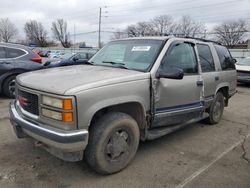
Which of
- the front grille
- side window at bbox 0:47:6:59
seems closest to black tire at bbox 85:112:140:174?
the front grille

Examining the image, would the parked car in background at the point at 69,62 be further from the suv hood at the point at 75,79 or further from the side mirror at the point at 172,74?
the side mirror at the point at 172,74

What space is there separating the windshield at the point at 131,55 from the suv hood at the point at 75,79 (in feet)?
0.80

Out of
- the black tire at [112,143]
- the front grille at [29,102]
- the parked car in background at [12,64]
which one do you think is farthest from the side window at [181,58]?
the parked car in background at [12,64]

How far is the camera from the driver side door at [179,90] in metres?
3.88

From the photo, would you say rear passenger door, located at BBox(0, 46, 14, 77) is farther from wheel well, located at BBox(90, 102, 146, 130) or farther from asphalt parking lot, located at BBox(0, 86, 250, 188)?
wheel well, located at BBox(90, 102, 146, 130)

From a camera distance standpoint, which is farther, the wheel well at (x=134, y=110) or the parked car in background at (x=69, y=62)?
the parked car in background at (x=69, y=62)

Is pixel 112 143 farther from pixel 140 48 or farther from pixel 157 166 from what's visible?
pixel 140 48

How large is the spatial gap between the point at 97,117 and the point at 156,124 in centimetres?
105

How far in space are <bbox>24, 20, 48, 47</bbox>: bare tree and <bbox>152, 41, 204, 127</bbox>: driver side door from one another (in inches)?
3451

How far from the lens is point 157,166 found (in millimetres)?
3721

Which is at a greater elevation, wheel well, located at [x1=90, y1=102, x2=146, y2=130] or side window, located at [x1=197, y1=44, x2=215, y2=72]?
side window, located at [x1=197, y1=44, x2=215, y2=72]

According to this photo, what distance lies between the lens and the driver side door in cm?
388

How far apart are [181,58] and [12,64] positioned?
550 centimetres

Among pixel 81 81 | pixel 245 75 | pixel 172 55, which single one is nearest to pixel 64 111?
pixel 81 81
